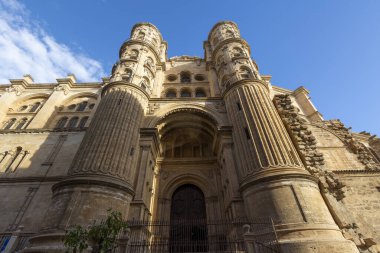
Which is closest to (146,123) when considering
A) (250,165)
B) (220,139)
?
(220,139)

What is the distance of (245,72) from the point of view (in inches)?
740

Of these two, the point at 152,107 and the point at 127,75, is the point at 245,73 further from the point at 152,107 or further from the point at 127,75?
the point at 127,75

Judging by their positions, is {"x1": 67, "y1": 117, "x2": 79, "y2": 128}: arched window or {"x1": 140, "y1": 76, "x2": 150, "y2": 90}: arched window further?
{"x1": 67, "y1": 117, "x2": 79, "y2": 128}: arched window

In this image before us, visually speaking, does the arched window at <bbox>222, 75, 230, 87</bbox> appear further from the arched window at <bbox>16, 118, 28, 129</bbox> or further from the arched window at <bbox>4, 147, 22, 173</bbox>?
A: the arched window at <bbox>16, 118, 28, 129</bbox>

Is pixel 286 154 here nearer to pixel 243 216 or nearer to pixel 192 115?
pixel 243 216

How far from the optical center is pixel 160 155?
1830 cm

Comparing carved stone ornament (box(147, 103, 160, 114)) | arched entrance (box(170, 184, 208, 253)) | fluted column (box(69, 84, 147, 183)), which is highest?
carved stone ornament (box(147, 103, 160, 114))

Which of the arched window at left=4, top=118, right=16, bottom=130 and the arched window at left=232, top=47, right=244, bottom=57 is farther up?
the arched window at left=232, top=47, right=244, bottom=57

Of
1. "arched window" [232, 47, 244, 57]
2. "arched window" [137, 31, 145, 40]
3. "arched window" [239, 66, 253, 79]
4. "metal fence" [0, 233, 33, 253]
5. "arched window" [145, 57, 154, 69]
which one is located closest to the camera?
"metal fence" [0, 233, 33, 253]

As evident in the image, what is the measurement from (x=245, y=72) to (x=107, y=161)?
1414cm

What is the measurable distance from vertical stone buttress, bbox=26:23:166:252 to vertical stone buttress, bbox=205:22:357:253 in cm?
722

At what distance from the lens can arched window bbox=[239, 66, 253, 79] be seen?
18.3 m

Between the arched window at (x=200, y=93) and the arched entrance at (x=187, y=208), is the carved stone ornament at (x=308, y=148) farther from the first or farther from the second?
the arched entrance at (x=187, y=208)

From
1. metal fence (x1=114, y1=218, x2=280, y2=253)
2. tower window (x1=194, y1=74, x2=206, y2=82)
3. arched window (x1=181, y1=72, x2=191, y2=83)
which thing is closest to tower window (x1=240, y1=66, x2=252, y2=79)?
tower window (x1=194, y1=74, x2=206, y2=82)
